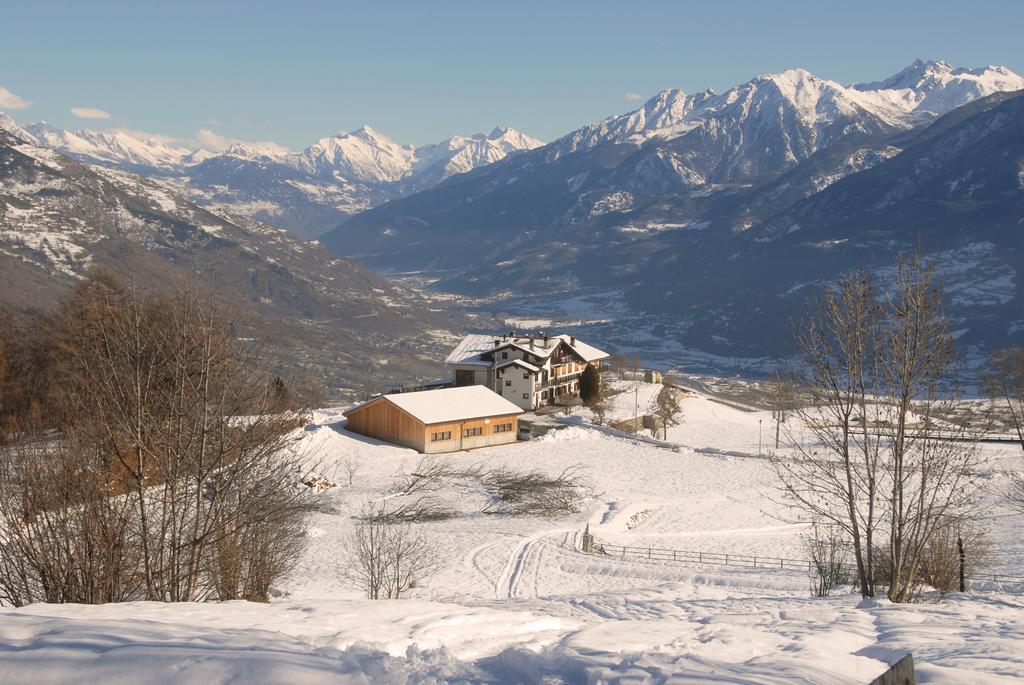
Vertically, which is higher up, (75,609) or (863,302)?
(863,302)

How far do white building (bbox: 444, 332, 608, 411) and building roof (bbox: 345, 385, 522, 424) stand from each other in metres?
11.9

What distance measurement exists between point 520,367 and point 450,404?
53.3 feet

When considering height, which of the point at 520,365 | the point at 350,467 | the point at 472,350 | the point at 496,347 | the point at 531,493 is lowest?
the point at 531,493

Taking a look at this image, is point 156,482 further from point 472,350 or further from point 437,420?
point 472,350

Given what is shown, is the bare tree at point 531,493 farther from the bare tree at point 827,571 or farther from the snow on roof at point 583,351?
the snow on roof at point 583,351

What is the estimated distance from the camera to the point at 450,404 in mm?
57438

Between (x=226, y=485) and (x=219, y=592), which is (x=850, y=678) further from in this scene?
(x=219, y=592)

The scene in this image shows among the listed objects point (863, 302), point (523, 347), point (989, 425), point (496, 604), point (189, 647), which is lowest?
point (496, 604)

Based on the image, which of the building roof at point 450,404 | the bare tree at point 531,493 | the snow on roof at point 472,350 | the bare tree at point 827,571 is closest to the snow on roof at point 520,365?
the snow on roof at point 472,350

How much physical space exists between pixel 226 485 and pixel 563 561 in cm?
1961

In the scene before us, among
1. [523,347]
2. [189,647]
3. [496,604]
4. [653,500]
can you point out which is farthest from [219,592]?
[523,347]

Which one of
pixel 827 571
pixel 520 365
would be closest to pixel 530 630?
pixel 827 571

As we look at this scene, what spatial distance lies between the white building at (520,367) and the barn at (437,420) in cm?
1316

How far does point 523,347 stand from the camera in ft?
241
